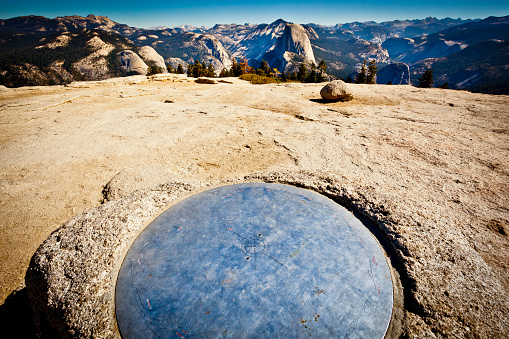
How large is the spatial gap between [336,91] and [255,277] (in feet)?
32.9

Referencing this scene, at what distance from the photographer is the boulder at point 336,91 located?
10000 millimetres

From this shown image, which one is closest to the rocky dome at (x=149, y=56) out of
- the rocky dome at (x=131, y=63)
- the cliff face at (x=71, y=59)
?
the cliff face at (x=71, y=59)

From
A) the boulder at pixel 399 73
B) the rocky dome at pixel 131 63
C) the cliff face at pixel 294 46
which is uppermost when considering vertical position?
the cliff face at pixel 294 46

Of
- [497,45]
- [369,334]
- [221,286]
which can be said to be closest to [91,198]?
[221,286]

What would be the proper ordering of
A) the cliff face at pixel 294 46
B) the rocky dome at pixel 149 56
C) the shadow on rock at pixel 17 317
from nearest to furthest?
1. the shadow on rock at pixel 17 317
2. the rocky dome at pixel 149 56
3. the cliff face at pixel 294 46

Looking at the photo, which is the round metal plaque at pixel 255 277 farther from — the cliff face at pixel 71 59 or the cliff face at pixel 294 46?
the cliff face at pixel 294 46

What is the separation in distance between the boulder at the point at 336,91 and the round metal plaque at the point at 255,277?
8568mm

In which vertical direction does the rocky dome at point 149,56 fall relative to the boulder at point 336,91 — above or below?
→ above

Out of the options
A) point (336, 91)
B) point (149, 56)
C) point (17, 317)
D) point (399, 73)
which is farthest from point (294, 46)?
point (17, 317)

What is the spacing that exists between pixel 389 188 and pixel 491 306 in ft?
6.79

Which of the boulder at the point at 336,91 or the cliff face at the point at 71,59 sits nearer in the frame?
the boulder at the point at 336,91

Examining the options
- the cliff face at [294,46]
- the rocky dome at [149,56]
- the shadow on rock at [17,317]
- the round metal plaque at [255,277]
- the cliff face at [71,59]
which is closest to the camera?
the round metal plaque at [255,277]

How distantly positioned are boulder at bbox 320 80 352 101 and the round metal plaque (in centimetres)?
857

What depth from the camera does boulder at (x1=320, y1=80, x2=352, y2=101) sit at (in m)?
10.0
